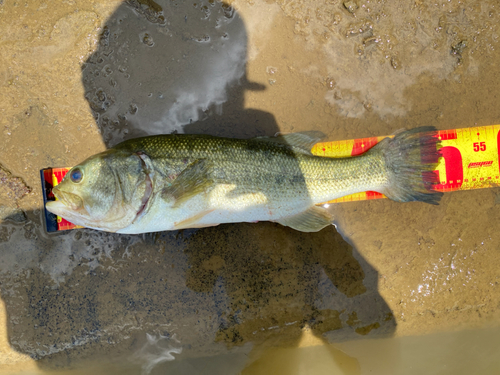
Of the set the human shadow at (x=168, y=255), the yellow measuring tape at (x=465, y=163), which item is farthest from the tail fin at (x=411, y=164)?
the human shadow at (x=168, y=255)

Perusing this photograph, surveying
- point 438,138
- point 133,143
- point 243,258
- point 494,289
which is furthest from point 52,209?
point 494,289

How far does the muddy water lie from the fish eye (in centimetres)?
94

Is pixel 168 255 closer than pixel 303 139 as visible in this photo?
No

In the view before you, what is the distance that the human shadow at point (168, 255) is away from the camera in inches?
137

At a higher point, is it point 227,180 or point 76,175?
point 76,175

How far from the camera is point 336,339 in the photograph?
3.59m

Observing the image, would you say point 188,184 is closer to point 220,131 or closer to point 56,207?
point 220,131

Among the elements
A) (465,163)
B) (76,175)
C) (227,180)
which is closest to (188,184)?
(227,180)

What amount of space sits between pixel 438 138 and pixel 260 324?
296 centimetres

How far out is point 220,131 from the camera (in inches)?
138

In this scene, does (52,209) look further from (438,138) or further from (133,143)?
(438,138)

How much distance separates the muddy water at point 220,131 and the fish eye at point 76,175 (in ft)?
3.07

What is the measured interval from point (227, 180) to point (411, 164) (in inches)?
77.1

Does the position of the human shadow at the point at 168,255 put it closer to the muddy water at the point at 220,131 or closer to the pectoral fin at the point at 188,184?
the muddy water at the point at 220,131
